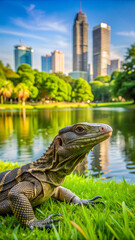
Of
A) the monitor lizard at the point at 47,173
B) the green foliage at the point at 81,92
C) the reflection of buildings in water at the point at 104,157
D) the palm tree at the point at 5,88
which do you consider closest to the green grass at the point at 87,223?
the monitor lizard at the point at 47,173

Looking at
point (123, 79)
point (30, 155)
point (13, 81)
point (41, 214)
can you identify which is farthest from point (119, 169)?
point (13, 81)

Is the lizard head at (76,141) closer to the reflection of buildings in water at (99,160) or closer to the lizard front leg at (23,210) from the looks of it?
the lizard front leg at (23,210)

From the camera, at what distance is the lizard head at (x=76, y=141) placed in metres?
2.58

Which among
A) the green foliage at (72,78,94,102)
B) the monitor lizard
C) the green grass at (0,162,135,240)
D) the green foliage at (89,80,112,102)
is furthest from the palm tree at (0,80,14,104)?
the monitor lizard

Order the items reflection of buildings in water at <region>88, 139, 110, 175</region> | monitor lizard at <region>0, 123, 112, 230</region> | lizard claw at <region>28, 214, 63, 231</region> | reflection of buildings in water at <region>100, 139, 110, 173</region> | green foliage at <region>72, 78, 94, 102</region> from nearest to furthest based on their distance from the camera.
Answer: lizard claw at <region>28, 214, 63, 231</region> < monitor lizard at <region>0, 123, 112, 230</region> < reflection of buildings in water at <region>88, 139, 110, 175</region> < reflection of buildings in water at <region>100, 139, 110, 173</region> < green foliage at <region>72, 78, 94, 102</region>

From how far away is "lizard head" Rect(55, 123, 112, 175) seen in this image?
2.58m

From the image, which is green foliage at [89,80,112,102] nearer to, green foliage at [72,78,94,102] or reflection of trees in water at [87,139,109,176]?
green foliage at [72,78,94,102]

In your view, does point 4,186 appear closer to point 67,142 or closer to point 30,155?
point 67,142

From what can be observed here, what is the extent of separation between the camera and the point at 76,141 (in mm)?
2625

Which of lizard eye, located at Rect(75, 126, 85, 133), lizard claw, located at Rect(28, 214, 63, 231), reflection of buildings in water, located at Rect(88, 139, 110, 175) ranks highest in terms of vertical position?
lizard eye, located at Rect(75, 126, 85, 133)

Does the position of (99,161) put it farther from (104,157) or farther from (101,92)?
(101,92)

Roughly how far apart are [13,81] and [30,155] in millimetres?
71673

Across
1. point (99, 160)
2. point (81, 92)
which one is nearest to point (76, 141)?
point (99, 160)

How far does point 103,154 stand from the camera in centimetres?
1158
